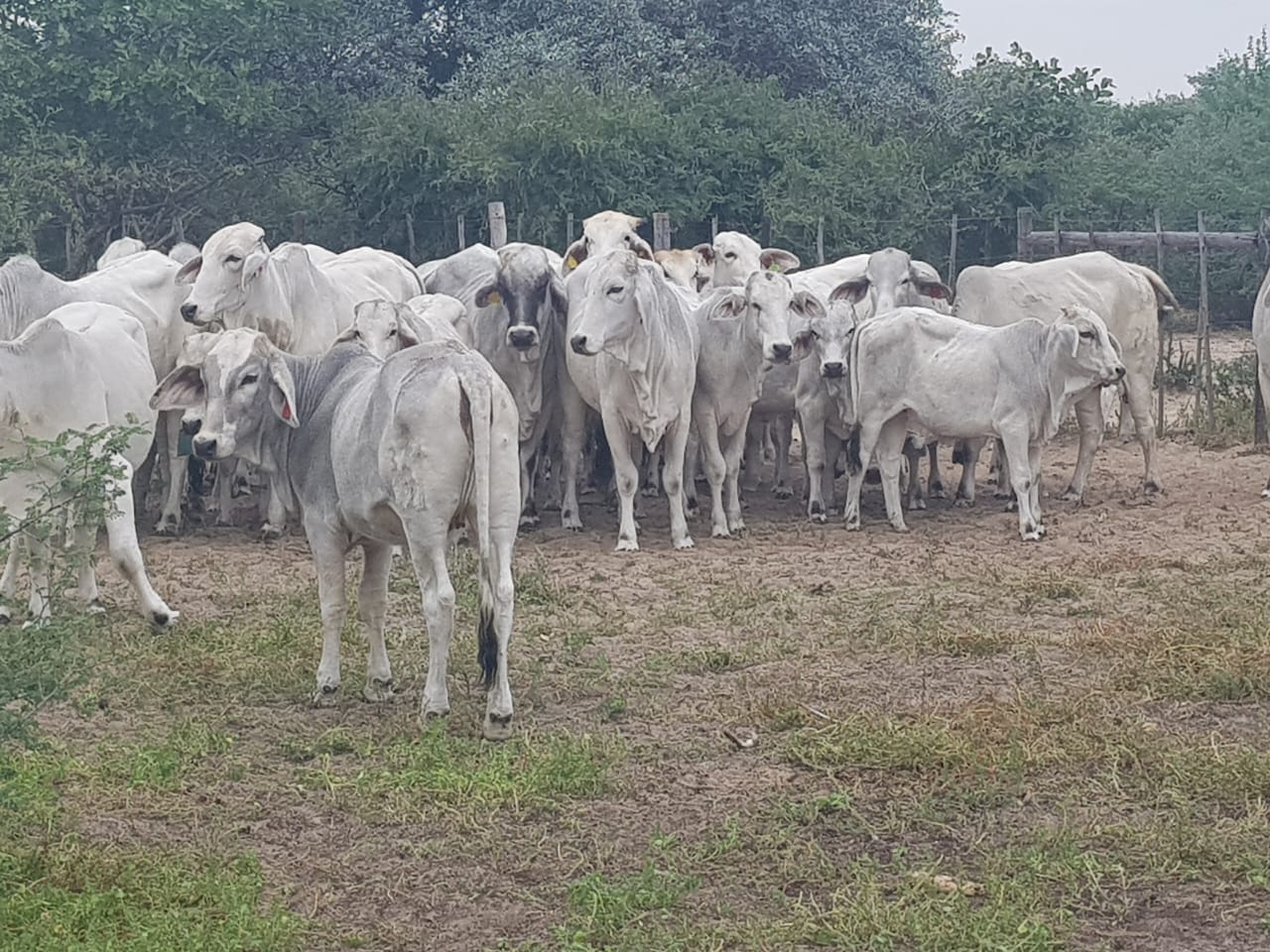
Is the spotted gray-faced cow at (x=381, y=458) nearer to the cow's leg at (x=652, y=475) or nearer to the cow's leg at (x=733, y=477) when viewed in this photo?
the cow's leg at (x=733, y=477)

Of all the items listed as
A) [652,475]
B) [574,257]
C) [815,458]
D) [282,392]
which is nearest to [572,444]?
[652,475]

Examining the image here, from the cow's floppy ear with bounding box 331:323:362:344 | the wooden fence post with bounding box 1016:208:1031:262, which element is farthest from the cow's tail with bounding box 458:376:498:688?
the wooden fence post with bounding box 1016:208:1031:262

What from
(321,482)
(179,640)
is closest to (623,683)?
(321,482)

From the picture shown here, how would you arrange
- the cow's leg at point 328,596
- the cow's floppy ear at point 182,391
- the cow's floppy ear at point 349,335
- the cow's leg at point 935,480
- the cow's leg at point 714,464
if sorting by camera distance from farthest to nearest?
the cow's leg at point 935,480
the cow's leg at point 714,464
the cow's floppy ear at point 349,335
the cow's floppy ear at point 182,391
the cow's leg at point 328,596

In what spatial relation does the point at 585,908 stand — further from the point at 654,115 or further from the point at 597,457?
the point at 654,115

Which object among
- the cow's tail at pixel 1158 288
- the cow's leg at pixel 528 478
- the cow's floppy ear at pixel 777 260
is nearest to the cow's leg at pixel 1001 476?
the cow's tail at pixel 1158 288

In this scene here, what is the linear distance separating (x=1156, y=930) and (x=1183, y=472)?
911 centimetres

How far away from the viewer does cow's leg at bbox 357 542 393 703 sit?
7465mm

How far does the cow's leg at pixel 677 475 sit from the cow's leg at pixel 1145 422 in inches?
134

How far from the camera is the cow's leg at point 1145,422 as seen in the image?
12.6m

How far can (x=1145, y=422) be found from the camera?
12.9 m

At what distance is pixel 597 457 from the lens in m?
13.5

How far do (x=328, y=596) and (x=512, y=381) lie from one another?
15.8ft

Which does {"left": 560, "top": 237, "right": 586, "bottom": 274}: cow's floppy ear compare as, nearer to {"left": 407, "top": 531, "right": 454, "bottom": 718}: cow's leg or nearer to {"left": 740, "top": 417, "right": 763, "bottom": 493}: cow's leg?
{"left": 740, "top": 417, "right": 763, "bottom": 493}: cow's leg
